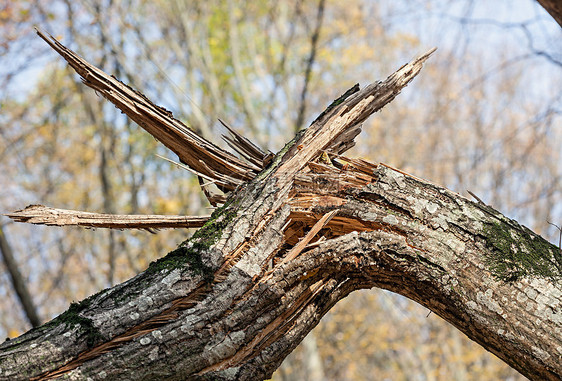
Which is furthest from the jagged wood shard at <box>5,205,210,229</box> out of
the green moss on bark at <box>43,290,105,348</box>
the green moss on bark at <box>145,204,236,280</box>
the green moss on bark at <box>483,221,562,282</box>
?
the green moss on bark at <box>483,221,562,282</box>

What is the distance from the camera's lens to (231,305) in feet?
6.33

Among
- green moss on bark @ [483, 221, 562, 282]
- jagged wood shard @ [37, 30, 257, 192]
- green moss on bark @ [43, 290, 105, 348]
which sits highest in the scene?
jagged wood shard @ [37, 30, 257, 192]

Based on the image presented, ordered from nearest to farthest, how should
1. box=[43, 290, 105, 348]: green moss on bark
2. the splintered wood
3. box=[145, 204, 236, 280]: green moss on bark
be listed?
box=[43, 290, 105, 348]: green moss on bark → box=[145, 204, 236, 280]: green moss on bark → the splintered wood

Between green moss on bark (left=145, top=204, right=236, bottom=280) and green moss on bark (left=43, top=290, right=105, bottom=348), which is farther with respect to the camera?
green moss on bark (left=145, top=204, right=236, bottom=280)

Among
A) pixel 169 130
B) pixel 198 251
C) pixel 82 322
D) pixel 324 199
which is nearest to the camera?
pixel 82 322

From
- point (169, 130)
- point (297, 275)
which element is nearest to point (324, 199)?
point (297, 275)

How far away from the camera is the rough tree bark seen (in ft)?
5.92

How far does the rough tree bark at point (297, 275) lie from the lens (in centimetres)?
181

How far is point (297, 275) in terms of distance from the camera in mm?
2025

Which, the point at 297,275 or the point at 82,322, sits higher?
the point at 297,275

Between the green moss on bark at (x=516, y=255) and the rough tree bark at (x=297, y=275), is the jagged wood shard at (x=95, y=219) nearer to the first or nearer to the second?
the rough tree bark at (x=297, y=275)

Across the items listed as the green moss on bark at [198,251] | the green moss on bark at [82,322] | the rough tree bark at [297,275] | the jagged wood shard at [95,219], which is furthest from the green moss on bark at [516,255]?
the green moss on bark at [82,322]

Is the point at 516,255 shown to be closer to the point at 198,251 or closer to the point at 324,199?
the point at 324,199

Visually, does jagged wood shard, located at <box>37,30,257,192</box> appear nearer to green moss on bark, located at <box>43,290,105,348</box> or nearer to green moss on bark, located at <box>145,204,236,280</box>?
green moss on bark, located at <box>145,204,236,280</box>
